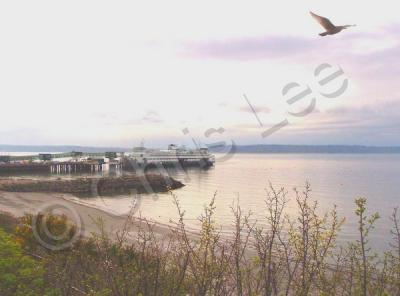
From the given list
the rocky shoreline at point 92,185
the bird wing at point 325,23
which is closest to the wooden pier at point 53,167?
the rocky shoreline at point 92,185

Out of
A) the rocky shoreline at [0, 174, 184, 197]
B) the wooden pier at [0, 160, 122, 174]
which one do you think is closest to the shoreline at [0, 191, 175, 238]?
the rocky shoreline at [0, 174, 184, 197]

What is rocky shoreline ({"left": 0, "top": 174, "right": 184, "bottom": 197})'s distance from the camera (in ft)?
194

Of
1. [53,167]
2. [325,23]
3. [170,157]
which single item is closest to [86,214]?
[325,23]

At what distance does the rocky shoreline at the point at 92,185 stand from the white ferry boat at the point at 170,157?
44.0 m

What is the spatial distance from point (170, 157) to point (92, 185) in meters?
60.2

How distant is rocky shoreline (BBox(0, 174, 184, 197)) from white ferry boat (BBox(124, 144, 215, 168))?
44043 mm

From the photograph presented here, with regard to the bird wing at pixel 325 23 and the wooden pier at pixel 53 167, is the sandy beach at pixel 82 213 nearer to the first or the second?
the bird wing at pixel 325 23

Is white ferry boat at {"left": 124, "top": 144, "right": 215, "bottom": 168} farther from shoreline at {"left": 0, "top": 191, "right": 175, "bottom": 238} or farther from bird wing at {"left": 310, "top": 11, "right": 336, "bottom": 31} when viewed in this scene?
bird wing at {"left": 310, "top": 11, "right": 336, "bottom": 31}

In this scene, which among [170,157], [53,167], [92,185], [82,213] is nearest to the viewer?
[82,213]

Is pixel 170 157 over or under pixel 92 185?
over

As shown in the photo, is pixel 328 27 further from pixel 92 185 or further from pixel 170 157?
pixel 170 157

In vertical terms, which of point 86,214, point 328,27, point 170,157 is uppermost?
point 328,27

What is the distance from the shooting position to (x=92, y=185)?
64562mm

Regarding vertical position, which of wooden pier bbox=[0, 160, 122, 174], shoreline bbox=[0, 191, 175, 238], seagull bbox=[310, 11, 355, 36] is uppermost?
seagull bbox=[310, 11, 355, 36]
